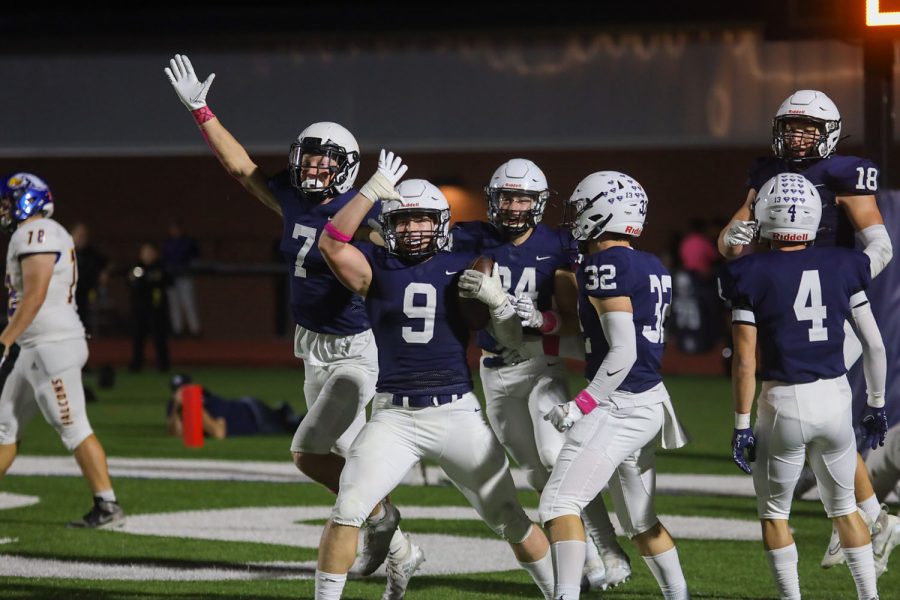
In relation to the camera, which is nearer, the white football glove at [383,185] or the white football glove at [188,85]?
the white football glove at [383,185]

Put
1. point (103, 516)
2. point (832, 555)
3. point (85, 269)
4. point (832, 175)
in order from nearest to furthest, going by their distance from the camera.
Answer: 1. point (832, 175)
2. point (832, 555)
3. point (103, 516)
4. point (85, 269)

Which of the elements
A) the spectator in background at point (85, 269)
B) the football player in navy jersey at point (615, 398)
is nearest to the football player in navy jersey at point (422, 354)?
the football player in navy jersey at point (615, 398)

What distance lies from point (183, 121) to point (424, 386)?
18.3m

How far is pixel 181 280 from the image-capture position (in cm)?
2342

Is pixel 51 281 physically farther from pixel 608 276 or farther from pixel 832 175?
pixel 832 175

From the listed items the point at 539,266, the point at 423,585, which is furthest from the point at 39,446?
the point at 539,266

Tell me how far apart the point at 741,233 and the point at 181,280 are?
60.6 ft

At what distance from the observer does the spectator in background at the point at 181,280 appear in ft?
75.0

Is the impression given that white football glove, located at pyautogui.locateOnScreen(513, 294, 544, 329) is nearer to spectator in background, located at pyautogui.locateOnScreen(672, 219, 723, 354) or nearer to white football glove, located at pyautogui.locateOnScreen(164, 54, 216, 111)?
white football glove, located at pyautogui.locateOnScreen(164, 54, 216, 111)

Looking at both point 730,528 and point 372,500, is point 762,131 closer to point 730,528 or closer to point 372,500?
point 730,528

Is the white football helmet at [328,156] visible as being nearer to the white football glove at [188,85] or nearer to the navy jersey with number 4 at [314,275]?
the navy jersey with number 4 at [314,275]

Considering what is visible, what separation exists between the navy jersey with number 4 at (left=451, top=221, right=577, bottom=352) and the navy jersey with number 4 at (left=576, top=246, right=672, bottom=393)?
2.14ft

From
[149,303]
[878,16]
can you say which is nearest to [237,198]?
[149,303]

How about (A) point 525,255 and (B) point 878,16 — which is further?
(B) point 878,16
